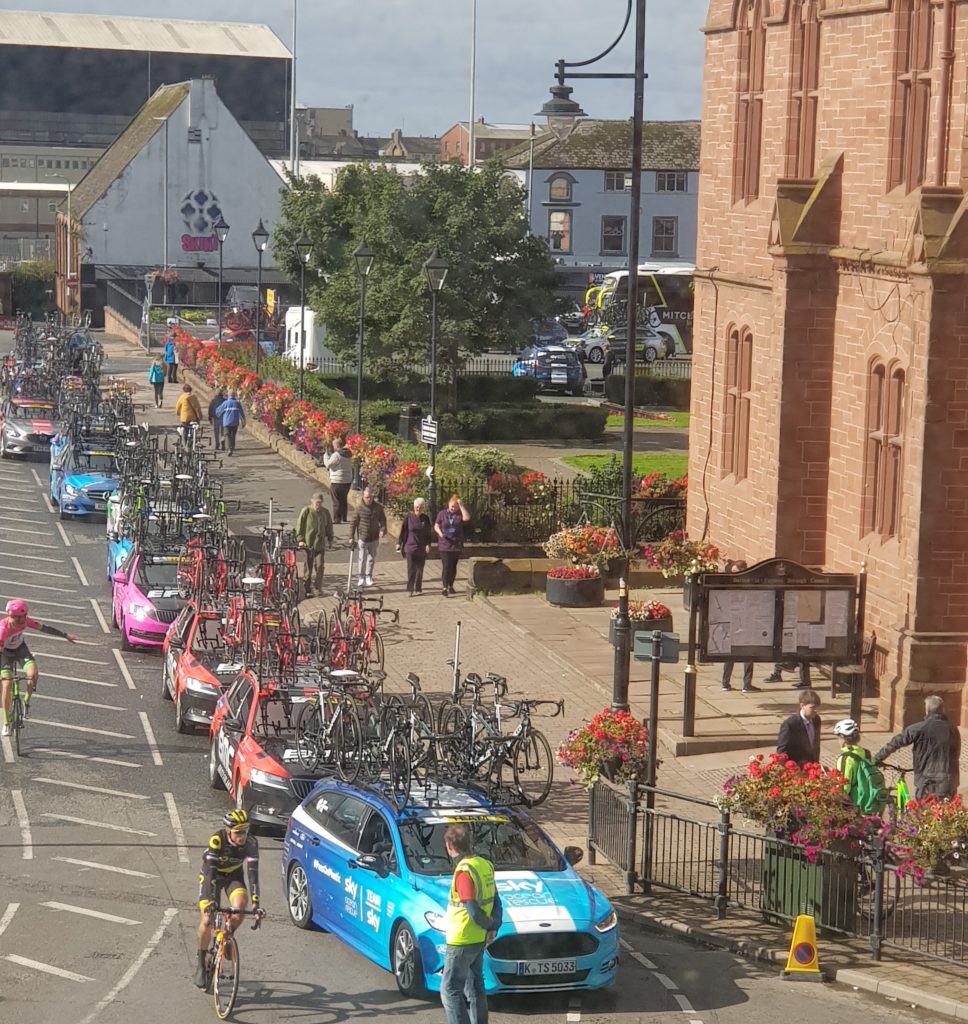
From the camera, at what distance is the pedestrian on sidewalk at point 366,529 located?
102 feet

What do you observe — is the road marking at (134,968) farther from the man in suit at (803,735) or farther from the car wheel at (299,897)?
the man in suit at (803,735)

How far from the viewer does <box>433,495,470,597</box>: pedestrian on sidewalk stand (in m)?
31.5

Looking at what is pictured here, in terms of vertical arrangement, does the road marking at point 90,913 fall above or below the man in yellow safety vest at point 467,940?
below

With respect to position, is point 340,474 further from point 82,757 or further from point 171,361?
point 171,361

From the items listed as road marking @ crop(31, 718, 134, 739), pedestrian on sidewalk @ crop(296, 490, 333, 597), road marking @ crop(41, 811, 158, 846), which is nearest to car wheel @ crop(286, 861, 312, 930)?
road marking @ crop(41, 811, 158, 846)

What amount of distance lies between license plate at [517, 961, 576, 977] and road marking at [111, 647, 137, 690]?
12.8 m

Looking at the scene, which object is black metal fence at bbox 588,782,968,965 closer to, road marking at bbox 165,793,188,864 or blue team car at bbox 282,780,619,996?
blue team car at bbox 282,780,619,996

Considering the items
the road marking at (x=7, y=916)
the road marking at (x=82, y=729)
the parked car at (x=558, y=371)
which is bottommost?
the road marking at (x=7, y=916)

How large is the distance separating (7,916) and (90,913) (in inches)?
26.9

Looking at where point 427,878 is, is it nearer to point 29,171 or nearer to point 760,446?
point 760,446

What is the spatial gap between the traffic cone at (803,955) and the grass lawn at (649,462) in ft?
96.5

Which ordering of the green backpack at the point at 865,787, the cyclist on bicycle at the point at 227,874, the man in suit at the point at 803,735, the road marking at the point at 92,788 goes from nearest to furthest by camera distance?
the cyclist on bicycle at the point at 227,874
the green backpack at the point at 865,787
the man in suit at the point at 803,735
the road marking at the point at 92,788

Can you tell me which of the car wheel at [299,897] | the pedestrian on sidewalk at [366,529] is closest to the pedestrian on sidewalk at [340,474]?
the pedestrian on sidewalk at [366,529]

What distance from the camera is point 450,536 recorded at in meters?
31.5
